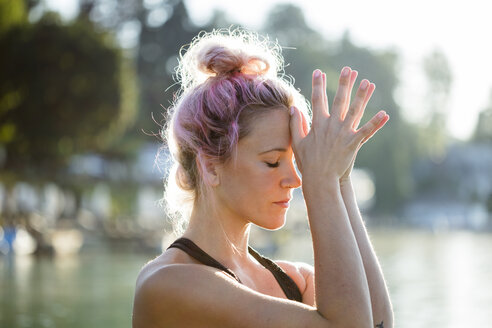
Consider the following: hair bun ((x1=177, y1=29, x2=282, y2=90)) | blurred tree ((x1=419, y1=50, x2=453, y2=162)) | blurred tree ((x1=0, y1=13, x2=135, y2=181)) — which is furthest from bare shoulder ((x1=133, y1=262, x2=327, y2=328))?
blurred tree ((x1=419, y1=50, x2=453, y2=162))

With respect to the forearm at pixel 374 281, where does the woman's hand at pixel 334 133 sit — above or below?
above

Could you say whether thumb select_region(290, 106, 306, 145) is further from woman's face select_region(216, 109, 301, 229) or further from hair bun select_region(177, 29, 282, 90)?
hair bun select_region(177, 29, 282, 90)

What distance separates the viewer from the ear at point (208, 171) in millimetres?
2090

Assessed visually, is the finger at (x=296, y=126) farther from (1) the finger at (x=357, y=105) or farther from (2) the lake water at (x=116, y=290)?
(2) the lake water at (x=116, y=290)

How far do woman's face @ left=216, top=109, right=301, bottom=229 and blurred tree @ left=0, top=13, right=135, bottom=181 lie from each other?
27.5 meters

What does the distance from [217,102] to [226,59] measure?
152mm

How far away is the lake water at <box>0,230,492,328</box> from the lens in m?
16.8

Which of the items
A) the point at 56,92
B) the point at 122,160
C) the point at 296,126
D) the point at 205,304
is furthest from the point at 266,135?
the point at 122,160

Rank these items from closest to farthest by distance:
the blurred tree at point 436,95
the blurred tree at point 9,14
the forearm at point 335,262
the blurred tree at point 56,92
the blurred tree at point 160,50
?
the forearm at point 335,262
the blurred tree at point 9,14
the blurred tree at point 56,92
the blurred tree at point 160,50
the blurred tree at point 436,95

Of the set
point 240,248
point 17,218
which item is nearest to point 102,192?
point 17,218

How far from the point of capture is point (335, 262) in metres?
1.83

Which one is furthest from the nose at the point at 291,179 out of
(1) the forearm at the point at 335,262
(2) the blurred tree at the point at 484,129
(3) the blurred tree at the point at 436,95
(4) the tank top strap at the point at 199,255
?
(2) the blurred tree at the point at 484,129

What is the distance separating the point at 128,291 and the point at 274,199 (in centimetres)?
2022

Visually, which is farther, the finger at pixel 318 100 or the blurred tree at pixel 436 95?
the blurred tree at pixel 436 95
